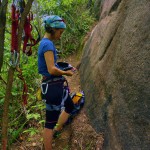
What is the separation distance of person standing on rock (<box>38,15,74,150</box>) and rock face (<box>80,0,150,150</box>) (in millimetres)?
711

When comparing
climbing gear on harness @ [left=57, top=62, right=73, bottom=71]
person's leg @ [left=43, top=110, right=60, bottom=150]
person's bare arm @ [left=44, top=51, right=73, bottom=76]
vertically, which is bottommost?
person's leg @ [left=43, top=110, right=60, bottom=150]

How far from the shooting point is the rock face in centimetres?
367

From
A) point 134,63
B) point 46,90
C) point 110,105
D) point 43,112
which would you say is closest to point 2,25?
point 46,90

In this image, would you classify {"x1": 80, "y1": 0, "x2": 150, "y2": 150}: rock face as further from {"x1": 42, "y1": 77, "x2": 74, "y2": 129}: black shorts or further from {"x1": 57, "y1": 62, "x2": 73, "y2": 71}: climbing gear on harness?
{"x1": 42, "y1": 77, "x2": 74, "y2": 129}: black shorts

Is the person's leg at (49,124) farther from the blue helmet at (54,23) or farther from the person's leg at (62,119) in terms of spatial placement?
the blue helmet at (54,23)

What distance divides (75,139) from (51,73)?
151 centimetres

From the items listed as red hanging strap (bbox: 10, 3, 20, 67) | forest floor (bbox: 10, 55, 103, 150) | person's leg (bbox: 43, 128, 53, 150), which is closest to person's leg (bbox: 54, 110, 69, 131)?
forest floor (bbox: 10, 55, 103, 150)

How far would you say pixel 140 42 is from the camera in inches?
152

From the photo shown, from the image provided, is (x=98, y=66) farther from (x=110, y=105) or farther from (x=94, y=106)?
(x=110, y=105)

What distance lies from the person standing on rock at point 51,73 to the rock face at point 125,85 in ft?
2.33

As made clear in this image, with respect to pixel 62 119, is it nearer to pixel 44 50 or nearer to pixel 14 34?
pixel 44 50

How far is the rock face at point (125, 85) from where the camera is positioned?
144 inches

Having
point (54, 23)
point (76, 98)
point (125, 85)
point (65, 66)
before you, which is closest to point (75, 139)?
point (76, 98)

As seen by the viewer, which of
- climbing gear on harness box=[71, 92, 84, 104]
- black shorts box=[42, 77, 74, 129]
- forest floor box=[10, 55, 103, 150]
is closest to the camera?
black shorts box=[42, 77, 74, 129]
